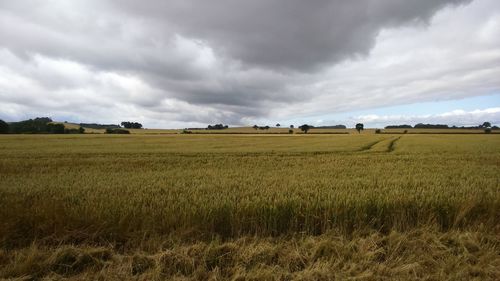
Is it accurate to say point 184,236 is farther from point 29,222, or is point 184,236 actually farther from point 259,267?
point 29,222

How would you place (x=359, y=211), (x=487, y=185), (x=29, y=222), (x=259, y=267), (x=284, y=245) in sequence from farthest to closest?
(x=487, y=185) → (x=359, y=211) → (x=29, y=222) → (x=284, y=245) → (x=259, y=267)

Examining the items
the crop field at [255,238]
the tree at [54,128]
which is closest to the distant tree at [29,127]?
the tree at [54,128]

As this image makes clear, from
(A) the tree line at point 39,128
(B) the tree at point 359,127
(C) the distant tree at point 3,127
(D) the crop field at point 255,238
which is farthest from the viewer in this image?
(B) the tree at point 359,127

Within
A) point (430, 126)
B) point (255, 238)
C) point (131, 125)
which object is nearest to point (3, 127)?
point (131, 125)

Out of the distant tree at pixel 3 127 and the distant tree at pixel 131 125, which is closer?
the distant tree at pixel 3 127

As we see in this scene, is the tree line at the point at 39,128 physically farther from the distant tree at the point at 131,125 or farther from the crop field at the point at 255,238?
the crop field at the point at 255,238

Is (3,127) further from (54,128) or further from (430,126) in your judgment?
(430,126)

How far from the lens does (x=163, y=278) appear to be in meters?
3.91

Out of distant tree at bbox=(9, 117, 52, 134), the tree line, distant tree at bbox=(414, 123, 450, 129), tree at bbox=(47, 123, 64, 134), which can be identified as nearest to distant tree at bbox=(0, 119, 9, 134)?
the tree line

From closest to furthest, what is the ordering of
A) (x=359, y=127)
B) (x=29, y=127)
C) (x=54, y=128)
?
(x=54, y=128) → (x=29, y=127) → (x=359, y=127)

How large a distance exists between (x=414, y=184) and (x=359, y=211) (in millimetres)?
5006

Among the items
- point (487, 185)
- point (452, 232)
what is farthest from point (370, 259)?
point (487, 185)

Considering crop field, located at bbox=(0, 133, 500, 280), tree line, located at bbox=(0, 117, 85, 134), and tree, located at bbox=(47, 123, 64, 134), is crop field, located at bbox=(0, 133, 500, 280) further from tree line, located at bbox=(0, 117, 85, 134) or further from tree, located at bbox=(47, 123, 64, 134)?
tree, located at bbox=(47, 123, 64, 134)

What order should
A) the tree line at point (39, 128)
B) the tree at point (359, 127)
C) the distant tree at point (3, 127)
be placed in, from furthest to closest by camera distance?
the tree at point (359, 127)
the tree line at point (39, 128)
the distant tree at point (3, 127)
